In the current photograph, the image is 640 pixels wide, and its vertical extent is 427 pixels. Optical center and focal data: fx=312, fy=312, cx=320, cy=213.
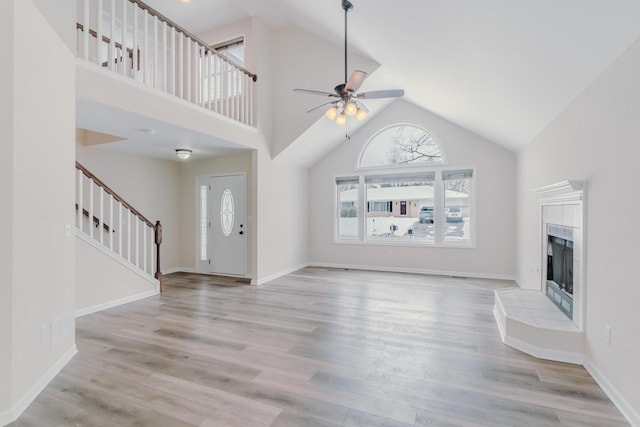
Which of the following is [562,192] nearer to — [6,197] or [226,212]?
[6,197]

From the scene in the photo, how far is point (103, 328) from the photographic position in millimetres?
3537

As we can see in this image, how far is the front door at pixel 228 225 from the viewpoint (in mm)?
6391

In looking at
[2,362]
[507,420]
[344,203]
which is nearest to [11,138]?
[2,362]

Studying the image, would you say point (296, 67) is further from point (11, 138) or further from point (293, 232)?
point (11, 138)

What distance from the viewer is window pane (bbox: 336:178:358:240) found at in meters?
7.32

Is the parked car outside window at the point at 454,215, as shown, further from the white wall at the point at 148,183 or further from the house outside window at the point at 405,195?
the white wall at the point at 148,183

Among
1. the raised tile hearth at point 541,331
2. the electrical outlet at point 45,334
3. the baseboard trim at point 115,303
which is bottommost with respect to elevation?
the baseboard trim at point 115,303

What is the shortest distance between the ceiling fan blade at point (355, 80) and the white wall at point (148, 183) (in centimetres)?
464

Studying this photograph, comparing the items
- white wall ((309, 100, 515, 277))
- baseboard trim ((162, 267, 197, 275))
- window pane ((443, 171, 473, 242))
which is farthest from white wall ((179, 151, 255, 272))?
window pane ((443, 171, 473, 242))

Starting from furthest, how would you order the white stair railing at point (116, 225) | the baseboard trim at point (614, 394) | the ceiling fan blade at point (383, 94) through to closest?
the white stair railing at point (116, 225)
the ceiling fan blade at point (383, 94)
the baseboard trim at point (614, 394)

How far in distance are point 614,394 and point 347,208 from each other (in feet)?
18.4

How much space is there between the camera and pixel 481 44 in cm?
286

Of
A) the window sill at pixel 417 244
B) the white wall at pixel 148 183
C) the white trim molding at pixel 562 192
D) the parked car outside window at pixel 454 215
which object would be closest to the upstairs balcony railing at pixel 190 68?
the white wall at pixel 148 183

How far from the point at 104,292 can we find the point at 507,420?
15.5 ft
